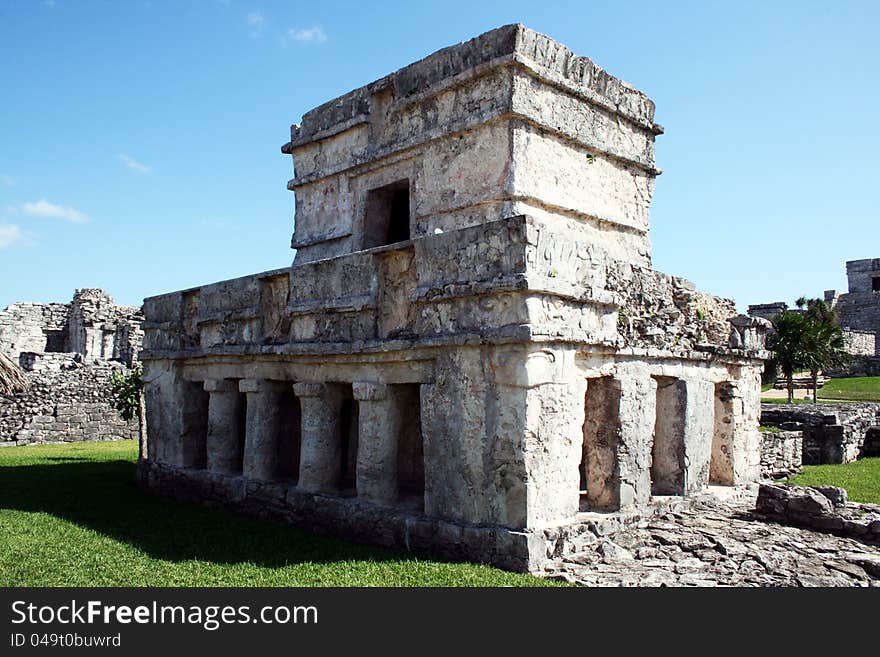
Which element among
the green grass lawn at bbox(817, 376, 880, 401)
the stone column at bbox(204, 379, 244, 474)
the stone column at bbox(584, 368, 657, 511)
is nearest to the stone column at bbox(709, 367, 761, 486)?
the stone column at bbox(584, 368, 657, 511)

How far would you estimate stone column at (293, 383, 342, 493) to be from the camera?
750cm

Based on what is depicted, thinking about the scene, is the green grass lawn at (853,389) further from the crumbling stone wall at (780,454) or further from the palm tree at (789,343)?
the crumbling stone wall at (780,454)

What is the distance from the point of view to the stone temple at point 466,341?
5730 mm

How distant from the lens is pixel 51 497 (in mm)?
9172

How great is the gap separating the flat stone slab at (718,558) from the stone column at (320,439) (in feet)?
9.49

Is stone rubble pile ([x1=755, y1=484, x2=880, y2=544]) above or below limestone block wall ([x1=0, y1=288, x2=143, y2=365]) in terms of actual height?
below

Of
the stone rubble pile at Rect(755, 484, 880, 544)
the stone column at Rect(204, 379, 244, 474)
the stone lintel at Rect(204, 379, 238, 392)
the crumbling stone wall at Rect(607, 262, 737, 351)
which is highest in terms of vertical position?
the crumbling stone wall at Rect(607, 262, 737, 351)

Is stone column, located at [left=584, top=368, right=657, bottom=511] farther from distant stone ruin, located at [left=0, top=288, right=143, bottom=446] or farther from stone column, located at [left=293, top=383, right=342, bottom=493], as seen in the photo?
distant stone ruin, located at [left=0, top=288, right=143, bottom=446]

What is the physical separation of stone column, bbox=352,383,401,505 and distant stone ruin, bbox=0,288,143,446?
917 centimetres

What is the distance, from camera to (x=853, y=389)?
23906 mm

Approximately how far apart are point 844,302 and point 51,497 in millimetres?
36841

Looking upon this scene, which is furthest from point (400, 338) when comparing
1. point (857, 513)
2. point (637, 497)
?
point (857, 513)

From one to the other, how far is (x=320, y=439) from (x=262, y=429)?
3.73 feet

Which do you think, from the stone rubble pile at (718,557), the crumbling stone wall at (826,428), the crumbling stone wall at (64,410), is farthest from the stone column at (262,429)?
Answer: the crumbling stone wall at (64,410)
